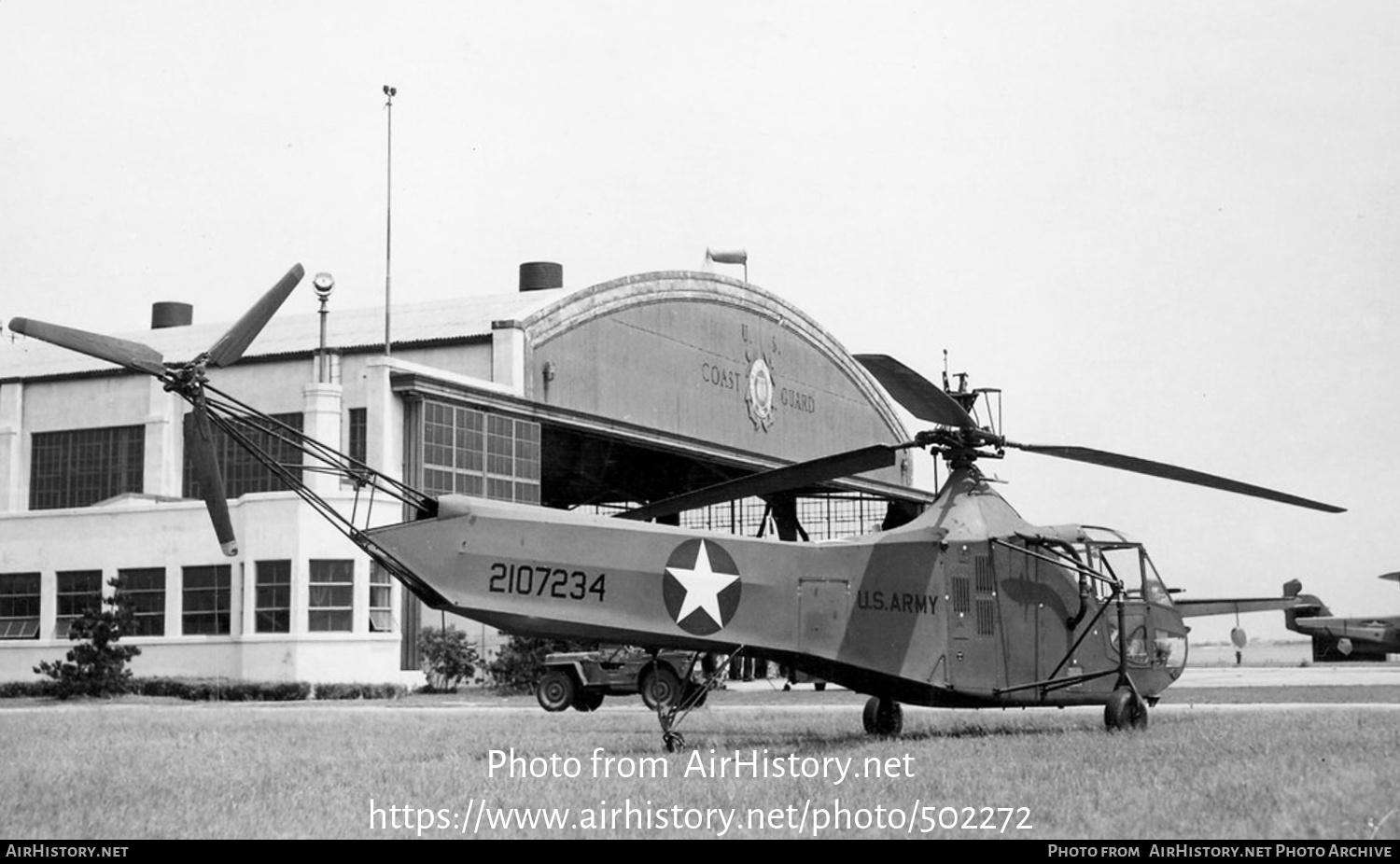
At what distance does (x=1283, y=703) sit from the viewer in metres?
24.7

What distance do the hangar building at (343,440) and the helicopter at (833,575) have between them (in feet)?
64.2

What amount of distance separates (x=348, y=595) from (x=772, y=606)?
25324 millimetres

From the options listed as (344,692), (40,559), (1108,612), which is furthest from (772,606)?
(40,559)

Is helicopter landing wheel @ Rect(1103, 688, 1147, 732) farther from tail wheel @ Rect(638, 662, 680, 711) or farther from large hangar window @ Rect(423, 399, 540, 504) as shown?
large hangar window @ Rect(423, 399, 540, 504)

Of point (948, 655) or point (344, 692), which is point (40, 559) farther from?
point (948, 655)

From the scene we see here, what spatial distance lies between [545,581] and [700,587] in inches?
64.8

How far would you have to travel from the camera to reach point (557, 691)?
27.0 metres

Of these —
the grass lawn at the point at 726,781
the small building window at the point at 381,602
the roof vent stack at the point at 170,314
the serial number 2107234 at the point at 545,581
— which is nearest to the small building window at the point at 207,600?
the small building window at the point at 381,602

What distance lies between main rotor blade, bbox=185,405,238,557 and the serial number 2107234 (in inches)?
91.0

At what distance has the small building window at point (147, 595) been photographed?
39125mm

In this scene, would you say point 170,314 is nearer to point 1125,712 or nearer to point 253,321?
point 253,321

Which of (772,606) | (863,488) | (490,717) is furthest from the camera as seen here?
(863,488)

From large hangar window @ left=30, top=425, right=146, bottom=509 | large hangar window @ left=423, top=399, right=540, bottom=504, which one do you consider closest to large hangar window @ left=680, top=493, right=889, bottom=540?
large hangar window @ left=423, top=399, right=540, bottom=504

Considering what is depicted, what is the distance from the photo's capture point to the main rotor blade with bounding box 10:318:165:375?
1114 cm
